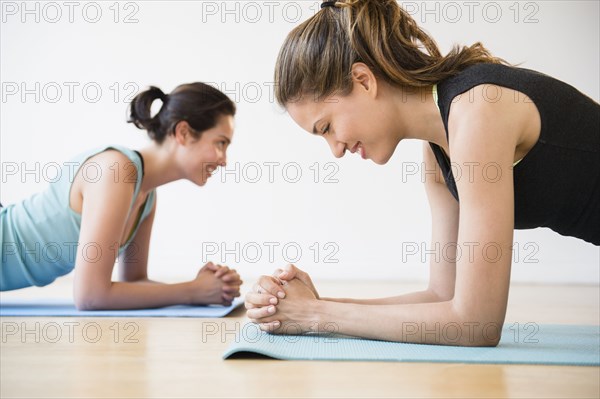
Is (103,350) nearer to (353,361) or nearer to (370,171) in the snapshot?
(353,361)

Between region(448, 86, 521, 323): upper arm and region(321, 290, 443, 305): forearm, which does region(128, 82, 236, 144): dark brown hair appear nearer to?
region(321, 290, 443, 305): forearm

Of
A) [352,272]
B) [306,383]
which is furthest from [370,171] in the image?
[306,383]

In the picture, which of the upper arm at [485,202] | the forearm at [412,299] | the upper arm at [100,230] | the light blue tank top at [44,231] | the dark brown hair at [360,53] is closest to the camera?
the upper arm at [485,202]

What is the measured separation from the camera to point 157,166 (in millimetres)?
2588

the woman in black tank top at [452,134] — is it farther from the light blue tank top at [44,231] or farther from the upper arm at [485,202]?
the light blue tank top at [44,231]

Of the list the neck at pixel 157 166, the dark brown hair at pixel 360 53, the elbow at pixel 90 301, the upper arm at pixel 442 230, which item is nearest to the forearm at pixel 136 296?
Result: the elbow at pixel 90 301

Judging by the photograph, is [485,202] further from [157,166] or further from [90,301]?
[157,166]

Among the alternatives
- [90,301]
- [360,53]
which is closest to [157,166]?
[90,301]

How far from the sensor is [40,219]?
2.46 m

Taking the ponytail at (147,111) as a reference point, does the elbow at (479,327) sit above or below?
below

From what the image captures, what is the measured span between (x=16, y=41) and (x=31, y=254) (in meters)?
2.88

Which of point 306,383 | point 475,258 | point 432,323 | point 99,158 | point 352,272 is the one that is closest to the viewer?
point 306,383

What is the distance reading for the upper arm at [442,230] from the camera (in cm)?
183

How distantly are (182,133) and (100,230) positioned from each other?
0.57m
